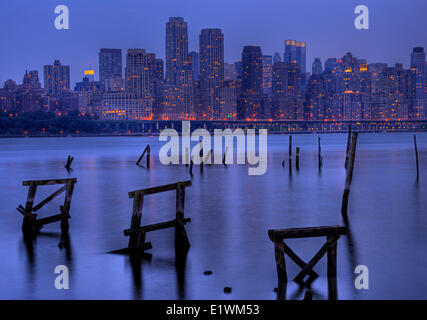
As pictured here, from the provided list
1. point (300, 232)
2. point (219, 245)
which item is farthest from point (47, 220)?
point (300, 232)

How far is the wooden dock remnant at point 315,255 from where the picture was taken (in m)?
13.8

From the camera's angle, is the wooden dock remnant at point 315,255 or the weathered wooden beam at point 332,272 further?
the weathered wooden beam at point 332,272

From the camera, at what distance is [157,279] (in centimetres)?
1539

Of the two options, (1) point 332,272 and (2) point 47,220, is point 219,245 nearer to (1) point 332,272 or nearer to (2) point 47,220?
(1) point 332,272

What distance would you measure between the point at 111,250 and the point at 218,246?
12.3ft

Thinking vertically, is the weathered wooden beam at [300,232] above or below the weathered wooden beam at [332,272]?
above

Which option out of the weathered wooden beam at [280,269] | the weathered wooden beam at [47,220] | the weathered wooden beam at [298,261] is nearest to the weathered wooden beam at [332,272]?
the weathered wooden beam at [298,261]

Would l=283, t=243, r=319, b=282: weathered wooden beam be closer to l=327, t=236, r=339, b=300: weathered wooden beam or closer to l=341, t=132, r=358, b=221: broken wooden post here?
l=327, t=236, r=339, b=300: weathered wooden beam

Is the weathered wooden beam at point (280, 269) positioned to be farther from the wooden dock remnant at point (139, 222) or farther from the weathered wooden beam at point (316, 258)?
the wooden dock remnant at point (139, 222)

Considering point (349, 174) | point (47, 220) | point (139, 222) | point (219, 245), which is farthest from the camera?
point (349, 174)

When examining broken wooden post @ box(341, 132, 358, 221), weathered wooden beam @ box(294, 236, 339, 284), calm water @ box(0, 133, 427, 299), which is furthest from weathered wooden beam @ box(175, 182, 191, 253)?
broken wooden post @ box(341, 132, 358, 221)

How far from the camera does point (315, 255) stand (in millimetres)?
14453

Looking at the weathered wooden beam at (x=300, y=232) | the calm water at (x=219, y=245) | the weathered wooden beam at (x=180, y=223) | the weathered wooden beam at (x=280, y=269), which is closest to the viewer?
the weathered wooden beam at (x=300, y=232)
